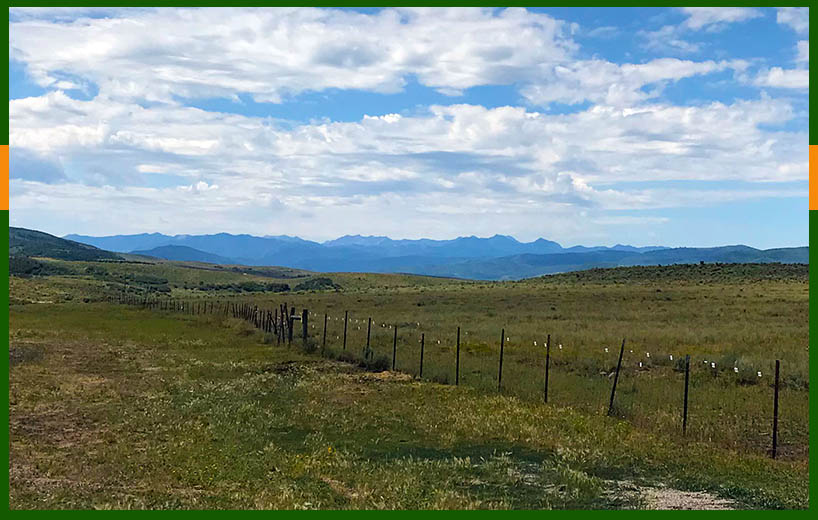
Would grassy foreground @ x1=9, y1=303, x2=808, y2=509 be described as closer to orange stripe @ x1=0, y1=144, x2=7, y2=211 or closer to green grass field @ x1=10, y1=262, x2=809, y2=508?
green grass field @ x1=10, y1=262, x2=809, y2=508

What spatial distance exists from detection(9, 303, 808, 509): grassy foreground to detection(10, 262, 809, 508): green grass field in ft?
0.19

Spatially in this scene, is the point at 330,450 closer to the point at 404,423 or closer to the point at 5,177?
the point at 404,423

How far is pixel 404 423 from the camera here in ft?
58.8

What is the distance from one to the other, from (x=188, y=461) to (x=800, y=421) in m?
13.9

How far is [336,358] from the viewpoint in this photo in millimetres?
30688

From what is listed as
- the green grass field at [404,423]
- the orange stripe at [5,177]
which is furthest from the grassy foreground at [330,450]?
the orange stripe at [5,177]

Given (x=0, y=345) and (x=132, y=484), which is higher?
(x=0, y=345)

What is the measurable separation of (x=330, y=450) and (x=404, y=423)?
3370 millimetres

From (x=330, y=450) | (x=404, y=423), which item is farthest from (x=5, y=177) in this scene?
(x=404, y=423)

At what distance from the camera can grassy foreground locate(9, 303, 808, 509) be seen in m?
11.7

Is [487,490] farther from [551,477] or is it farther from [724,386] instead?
[724,386]

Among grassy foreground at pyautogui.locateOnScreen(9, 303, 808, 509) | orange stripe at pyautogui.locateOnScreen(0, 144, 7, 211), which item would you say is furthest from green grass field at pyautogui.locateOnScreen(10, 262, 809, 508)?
orange stripe at pyautogui.locateOnScreen(0, 144, 7, 211)

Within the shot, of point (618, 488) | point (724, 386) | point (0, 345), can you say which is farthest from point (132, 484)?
point (724, 386)

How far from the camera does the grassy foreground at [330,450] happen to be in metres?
11.7
